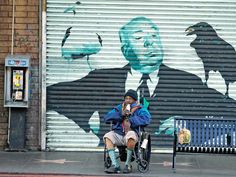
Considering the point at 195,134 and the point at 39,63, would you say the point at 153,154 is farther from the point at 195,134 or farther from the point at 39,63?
the point at 39,63

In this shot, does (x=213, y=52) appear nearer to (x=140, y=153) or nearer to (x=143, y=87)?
(x=143, y=87)

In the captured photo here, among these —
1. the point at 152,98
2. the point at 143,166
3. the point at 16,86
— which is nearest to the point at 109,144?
the point at 143,166

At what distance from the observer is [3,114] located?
36.9ft

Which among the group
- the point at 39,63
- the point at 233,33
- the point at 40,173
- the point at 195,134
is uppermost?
the point at 233,33

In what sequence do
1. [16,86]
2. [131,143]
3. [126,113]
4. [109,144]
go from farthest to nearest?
1. [16,86]
2. [126,113]
3. [109,144]
4. [131,143]

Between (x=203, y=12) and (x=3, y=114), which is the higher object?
(x=203, y=12)

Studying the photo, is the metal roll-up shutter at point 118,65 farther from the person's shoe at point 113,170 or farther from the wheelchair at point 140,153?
the person's shoe at point 113,170

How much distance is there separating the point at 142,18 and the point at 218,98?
7.67 ft

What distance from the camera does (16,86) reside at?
35.9 ft

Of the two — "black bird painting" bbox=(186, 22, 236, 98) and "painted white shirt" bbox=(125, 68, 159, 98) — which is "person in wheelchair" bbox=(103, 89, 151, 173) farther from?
"black bird painting" bbox=(186, 22, 236, 98)

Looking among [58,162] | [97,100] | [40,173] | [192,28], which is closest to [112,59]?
[97,100]

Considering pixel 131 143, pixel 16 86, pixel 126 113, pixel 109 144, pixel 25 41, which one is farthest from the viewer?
pixel 25 41

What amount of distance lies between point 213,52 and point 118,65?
2.03m

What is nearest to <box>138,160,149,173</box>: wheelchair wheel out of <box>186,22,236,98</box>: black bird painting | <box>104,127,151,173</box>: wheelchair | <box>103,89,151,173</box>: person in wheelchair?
<box>104,127,151,173</box>: wheelchair
